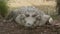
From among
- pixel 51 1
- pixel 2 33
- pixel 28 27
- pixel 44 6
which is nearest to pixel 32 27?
pixel 28 27

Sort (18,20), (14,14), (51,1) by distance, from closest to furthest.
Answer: (18,20) < (14,14) < (51,1)

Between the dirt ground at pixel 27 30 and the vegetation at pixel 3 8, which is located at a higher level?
the vegetation at pixel 3 8

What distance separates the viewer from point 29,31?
3936 mm

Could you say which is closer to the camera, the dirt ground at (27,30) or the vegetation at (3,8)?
the dirt ground at (27,30)

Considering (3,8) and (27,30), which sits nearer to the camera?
(27,30)

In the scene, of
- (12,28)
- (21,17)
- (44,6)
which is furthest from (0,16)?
(44,6)

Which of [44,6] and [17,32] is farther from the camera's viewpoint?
[44,6]

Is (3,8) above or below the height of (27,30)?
above

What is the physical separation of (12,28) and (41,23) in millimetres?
801

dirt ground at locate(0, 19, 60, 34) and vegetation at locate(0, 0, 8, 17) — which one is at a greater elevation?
vegetation at locate(0, 0, 8, 17)

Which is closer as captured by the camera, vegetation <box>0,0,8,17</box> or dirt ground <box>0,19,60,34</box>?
dirt ground <box>0,19,60,34</box>

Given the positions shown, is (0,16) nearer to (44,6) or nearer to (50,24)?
(50,24)

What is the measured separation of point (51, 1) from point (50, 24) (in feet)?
10.0

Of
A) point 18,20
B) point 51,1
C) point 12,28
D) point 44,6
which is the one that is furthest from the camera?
point 51,1
